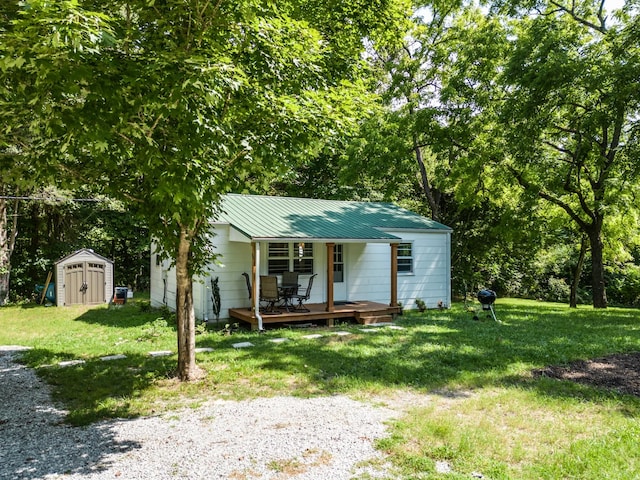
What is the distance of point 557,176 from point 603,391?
35.4 ft

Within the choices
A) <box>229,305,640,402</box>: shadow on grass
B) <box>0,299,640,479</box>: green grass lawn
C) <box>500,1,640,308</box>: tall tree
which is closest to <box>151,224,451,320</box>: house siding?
<box>0,299,640,479</box>: green grass lawn

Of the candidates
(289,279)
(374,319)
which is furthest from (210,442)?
(374,319)

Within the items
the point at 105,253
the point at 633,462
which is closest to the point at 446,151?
the point at 633,462

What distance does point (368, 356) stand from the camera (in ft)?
25.1

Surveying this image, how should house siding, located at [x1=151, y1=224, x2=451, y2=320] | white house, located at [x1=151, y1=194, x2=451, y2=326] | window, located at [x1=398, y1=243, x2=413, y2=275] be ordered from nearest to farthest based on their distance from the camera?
white house, located at [x1=151, y1=194, x2=451, y2=326] → house siding, located at [x1=151, y1=224, x2=451, y2=320] → window, located at [x1=398, y1=243, x2=413, y2=275]

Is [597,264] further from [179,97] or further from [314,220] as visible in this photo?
[179,97]

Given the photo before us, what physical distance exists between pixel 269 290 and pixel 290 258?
67.4 inches

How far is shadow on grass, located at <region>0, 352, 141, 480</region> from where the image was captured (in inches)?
148

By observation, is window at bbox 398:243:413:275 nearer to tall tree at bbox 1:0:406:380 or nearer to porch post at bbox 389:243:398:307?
porch post at bbox 389:243:398:307

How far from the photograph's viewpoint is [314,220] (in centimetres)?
1305

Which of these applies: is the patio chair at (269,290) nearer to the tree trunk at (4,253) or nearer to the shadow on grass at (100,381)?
the shadow on grass at (100,381)

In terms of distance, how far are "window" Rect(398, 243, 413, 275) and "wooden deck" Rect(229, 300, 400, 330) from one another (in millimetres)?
2299

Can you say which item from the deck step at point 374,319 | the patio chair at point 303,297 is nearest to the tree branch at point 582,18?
the deck step at point 374,319

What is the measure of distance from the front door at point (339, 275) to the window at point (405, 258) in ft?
7.24
